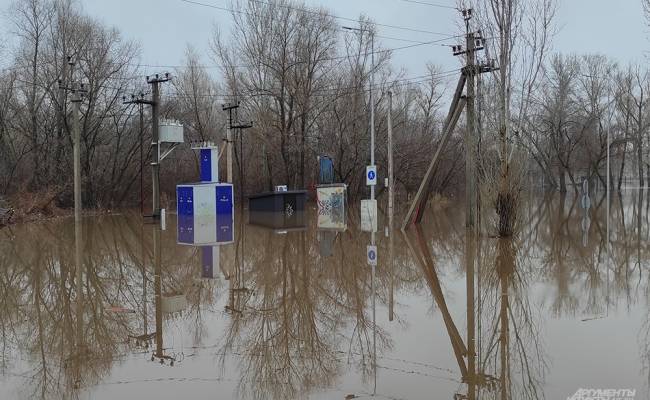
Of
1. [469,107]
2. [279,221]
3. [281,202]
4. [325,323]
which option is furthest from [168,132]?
[325,323]

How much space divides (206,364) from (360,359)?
1682 millimetres

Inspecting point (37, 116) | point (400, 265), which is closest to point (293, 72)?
point (37, 116)

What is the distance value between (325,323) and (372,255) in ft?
22.3

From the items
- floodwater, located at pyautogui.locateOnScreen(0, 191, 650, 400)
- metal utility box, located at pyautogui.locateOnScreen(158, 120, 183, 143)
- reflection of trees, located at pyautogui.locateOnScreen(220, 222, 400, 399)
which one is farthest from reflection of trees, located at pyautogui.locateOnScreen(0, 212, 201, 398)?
metal utility box, located at pyautogui.locateOnScreen(158, 120, 183, 143)

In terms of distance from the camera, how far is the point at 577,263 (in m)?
13.4

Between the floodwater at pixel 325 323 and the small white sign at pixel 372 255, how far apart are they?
21 centimetres

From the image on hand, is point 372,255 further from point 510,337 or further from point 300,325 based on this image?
point 510,337

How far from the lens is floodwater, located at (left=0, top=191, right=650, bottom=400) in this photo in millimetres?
5773

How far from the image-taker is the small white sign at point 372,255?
541 inches

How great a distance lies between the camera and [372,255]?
1495cm

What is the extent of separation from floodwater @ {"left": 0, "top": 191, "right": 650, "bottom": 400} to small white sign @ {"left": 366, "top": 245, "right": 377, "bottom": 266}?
211 mm

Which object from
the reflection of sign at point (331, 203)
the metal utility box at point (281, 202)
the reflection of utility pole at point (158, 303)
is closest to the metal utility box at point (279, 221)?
the metal utility box at point (281, 202)

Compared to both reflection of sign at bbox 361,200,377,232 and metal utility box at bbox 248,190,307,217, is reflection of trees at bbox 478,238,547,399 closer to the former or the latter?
reflection of sign at bbox 361,200,377,232

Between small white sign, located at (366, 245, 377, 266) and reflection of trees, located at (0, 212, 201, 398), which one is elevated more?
small white sign, located at (366, 245, 377, 266)
